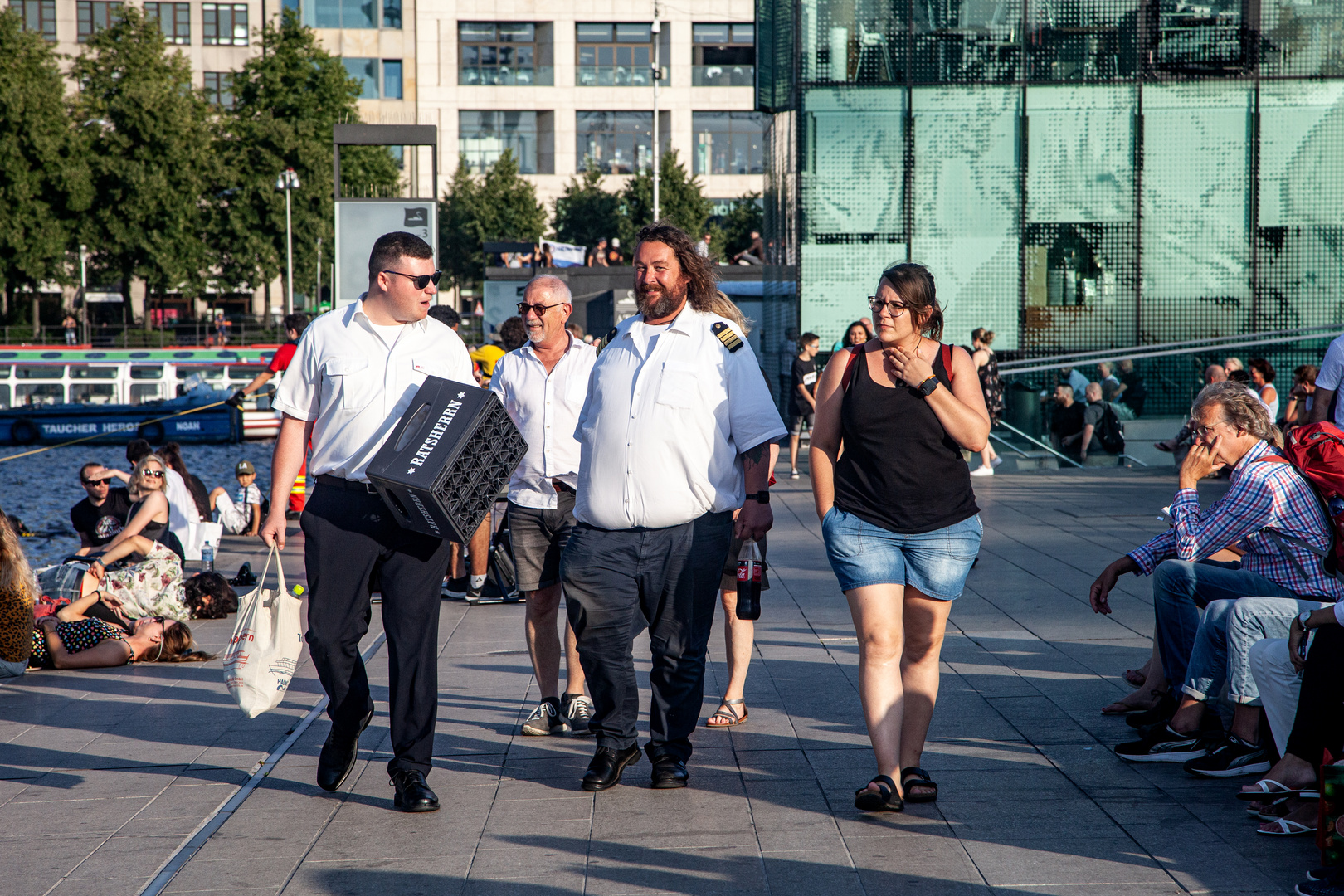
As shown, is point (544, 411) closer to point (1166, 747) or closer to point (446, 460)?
point (446, 460)

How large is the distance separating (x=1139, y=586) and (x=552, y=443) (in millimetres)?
4653

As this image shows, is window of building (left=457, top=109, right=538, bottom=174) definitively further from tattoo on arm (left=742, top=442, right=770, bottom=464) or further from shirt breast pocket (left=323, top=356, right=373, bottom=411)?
tattoo on arm (left=742, top=442, right=770, bottom=464)

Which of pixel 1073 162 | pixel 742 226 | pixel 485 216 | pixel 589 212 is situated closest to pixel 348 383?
pixel 1073 162

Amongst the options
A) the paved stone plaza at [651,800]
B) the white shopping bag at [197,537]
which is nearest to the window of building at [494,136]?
the white shopping bag at [197,537]

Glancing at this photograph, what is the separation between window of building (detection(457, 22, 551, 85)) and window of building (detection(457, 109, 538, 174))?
155 cm

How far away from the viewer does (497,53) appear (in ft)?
206

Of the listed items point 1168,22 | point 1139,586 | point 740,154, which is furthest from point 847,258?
point 740,154

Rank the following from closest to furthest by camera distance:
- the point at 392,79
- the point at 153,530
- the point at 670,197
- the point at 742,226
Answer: the point at 153,530
the point at 742,226
the point at 670,197
the point at 392,79

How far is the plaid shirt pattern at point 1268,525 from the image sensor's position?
4652mm

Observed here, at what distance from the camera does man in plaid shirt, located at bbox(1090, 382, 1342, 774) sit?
466 centimetres

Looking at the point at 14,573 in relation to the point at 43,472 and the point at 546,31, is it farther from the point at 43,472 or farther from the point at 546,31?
the point at 546,31

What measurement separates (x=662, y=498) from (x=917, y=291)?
110 centimetres

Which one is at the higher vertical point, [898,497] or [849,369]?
[849,369]

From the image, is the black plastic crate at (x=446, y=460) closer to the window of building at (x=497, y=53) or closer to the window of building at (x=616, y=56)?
the window of building at (x=616, y=56)
